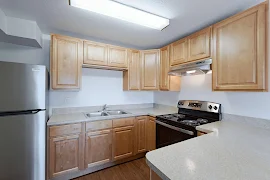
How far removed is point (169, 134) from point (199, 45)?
1381mm

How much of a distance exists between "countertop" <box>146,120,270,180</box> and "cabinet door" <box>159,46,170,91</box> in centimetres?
147

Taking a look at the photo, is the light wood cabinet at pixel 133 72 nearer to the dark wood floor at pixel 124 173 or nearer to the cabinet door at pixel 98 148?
the cabinet door at pixel 98 148

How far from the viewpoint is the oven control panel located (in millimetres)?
1991

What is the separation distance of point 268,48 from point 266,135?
2.77ft

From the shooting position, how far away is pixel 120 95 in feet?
9.57

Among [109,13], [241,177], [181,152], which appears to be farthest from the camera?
[109,13]

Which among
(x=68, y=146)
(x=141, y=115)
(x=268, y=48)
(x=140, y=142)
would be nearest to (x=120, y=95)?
(x=141, y=115)

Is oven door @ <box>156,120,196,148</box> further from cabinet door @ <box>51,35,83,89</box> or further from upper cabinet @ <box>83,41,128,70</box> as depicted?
cabinet door @ <box>51,35,83,89</box>

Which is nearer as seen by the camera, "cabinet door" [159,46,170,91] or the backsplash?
the backsplash

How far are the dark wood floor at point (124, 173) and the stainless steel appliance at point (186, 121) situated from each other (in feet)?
1.59

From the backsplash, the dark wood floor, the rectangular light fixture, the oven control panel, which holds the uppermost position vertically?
the rectangular light fixture

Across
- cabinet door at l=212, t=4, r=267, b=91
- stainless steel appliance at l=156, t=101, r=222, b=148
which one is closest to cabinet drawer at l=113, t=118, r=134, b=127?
stainless steel appliance at l=156, t=101, r=222, b=148

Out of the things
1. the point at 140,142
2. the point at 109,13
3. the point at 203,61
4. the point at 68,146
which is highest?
the point at 109,13

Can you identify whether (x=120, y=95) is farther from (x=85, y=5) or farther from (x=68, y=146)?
(x=85, y=5)
